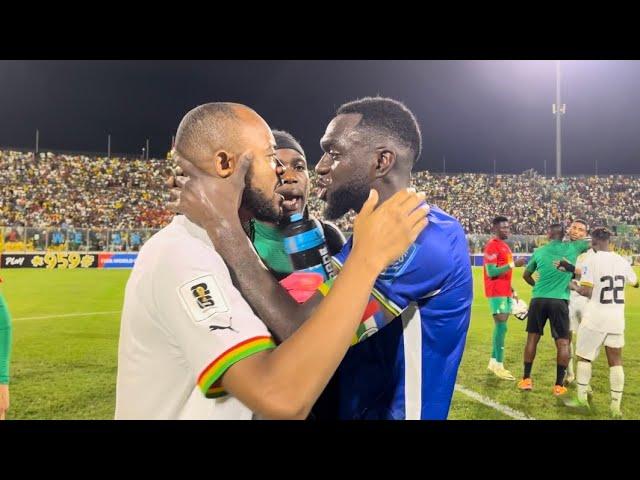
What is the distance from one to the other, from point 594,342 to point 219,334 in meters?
3.88

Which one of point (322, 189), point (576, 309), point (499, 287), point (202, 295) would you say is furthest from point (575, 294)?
point (202, 295)

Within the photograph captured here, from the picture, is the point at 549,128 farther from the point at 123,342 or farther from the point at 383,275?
the point at 123,342

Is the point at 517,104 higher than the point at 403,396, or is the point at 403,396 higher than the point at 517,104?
the point at 517,104

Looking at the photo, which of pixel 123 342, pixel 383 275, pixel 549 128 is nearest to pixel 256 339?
pixel 123 342

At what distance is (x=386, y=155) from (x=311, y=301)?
0.79 meters

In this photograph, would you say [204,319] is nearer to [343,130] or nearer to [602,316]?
[343,130]

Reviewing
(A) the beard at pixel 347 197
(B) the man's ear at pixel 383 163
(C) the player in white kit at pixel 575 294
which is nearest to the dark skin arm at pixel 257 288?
(A) the beard at pixel 347 197

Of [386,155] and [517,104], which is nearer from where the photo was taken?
[386,155]

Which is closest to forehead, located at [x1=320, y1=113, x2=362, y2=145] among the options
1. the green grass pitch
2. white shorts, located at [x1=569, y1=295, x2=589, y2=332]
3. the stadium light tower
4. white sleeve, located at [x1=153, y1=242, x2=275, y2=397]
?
white sleeve, located at [x1=153, y1=242, x2=275, y2=397]

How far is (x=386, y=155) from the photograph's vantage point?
7.88ft

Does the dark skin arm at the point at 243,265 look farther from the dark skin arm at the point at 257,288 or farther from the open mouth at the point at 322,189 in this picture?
the open mouth at the point at 322,189

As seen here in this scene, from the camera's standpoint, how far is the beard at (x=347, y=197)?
2.43 meters

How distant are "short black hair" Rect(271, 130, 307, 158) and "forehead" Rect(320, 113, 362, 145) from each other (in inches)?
5.6

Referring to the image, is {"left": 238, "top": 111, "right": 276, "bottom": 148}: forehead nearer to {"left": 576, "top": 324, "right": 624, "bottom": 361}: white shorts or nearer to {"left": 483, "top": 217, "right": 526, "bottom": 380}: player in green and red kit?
{"left": 483, "top": 217, "right": 526, "bottom": 380}: player in green and red kit
